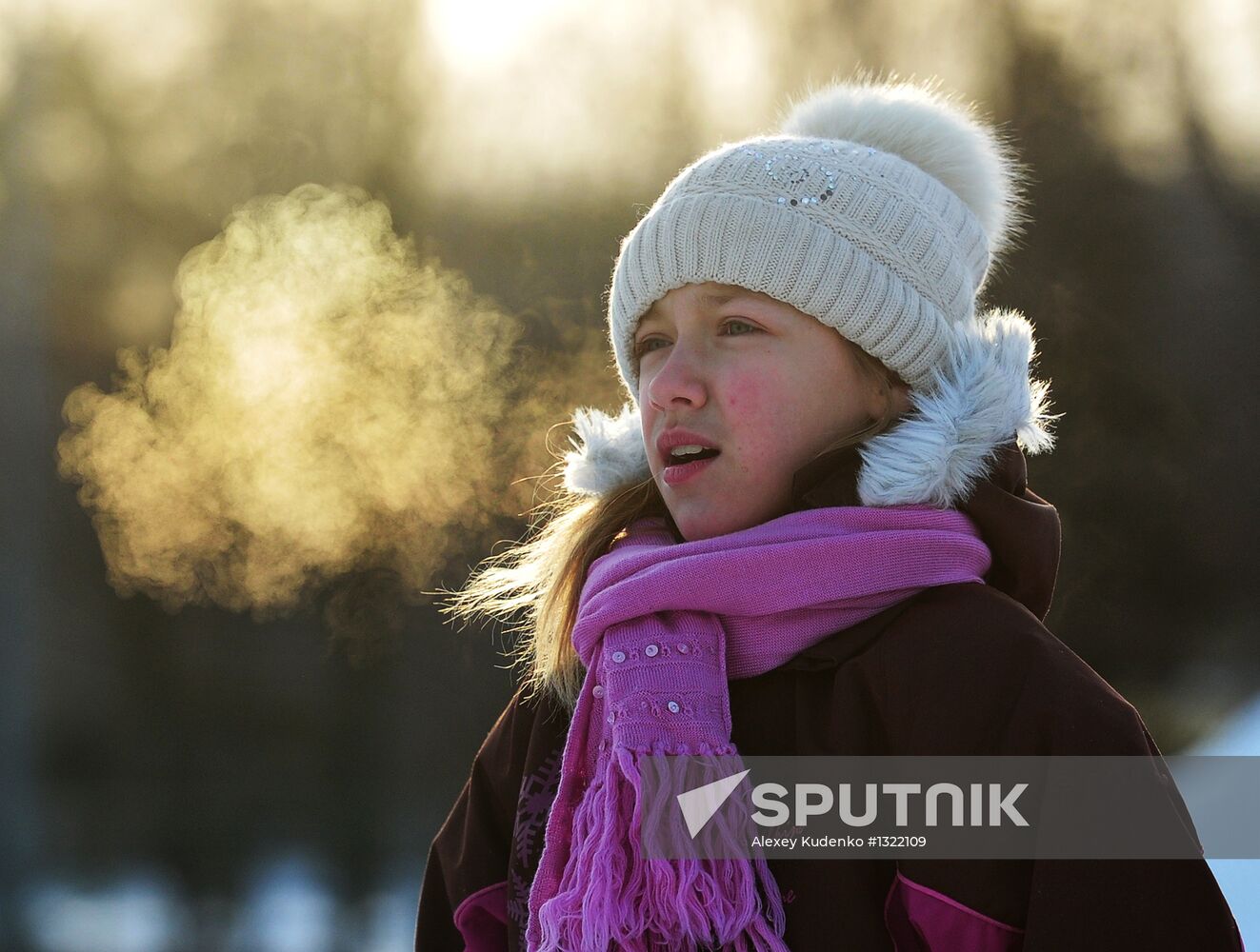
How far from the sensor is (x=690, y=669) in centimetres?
141

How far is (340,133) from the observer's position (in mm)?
5719

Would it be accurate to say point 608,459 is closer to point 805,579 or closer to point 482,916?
point 805,579

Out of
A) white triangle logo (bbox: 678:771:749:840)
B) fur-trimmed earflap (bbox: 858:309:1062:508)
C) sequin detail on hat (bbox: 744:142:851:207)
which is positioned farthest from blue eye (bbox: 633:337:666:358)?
white triangle logo (bbox: 678:771:749:840)

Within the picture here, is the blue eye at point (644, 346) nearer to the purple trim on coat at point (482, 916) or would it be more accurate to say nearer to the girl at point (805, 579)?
the girl at point (805, 579)

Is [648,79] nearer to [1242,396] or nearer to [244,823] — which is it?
[1242,396]

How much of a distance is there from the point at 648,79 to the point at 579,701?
449cm

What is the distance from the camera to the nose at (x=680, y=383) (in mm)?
1541

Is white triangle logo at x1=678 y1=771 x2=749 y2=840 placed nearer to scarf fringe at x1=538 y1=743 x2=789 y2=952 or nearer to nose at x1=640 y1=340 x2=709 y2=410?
scarf fringe at x1=538 y1=743 x2=789 y2=952

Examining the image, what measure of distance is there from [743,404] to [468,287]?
401 centimetres

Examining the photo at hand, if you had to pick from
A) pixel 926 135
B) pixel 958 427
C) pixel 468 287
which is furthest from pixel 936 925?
pixel 468 287

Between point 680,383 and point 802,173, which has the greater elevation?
point 802,173

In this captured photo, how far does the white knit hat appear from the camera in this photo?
4.91 feet

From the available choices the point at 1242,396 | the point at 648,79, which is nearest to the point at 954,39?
the point at 648,79

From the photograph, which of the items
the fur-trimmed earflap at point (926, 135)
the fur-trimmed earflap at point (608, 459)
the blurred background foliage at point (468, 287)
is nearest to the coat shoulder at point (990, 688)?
the fur-trimmed earflap at point (608, 459)
